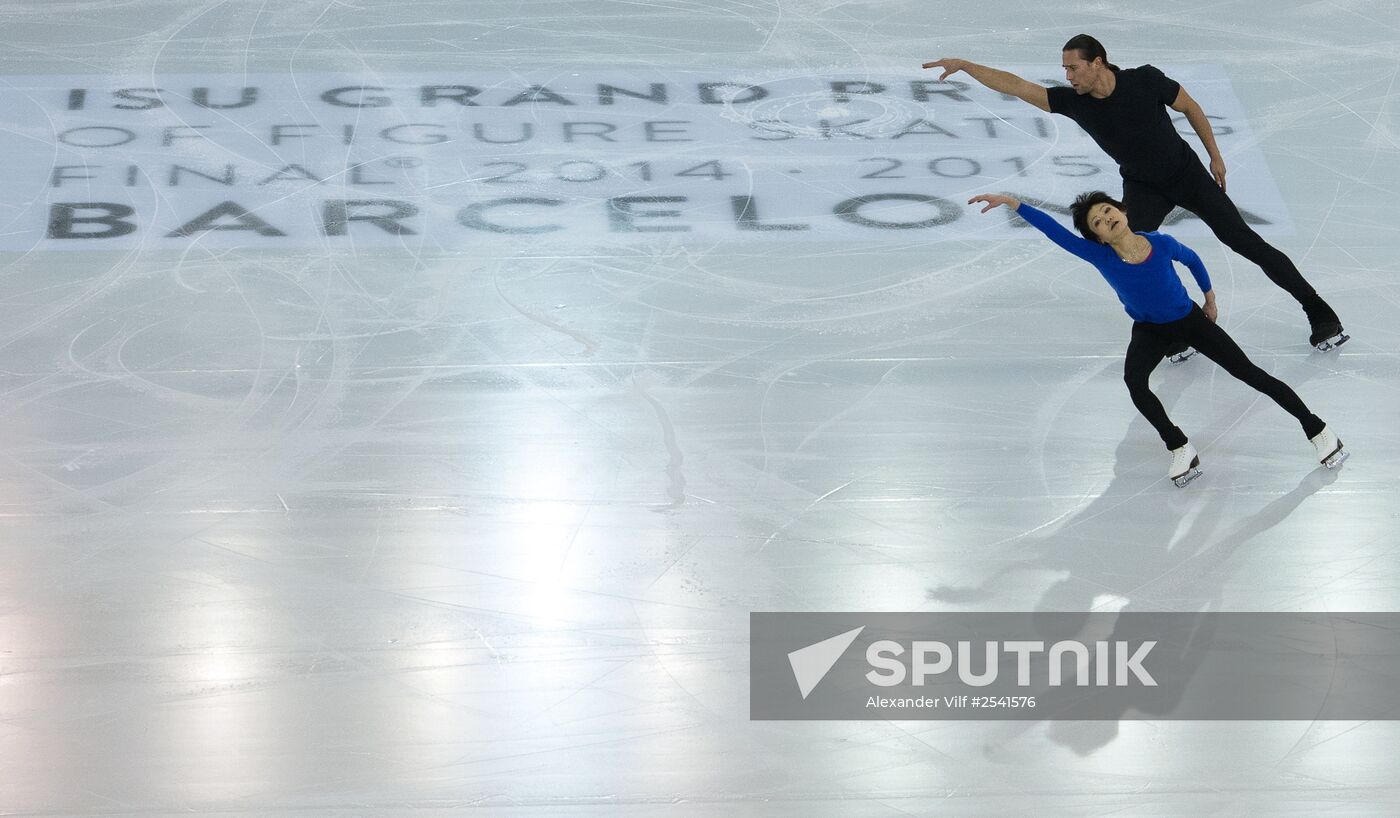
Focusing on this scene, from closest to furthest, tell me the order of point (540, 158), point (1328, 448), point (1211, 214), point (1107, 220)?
point (1107, 220) → point (1328, 448) → point (1211, 214) → point (540, 158)

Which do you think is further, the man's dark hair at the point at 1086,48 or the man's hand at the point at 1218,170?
the man's hand at the point at 1218,170

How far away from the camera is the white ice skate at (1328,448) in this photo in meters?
5.60

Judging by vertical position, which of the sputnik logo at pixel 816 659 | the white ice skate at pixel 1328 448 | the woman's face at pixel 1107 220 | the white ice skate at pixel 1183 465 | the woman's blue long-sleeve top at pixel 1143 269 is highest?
the woman's face at pixel 1107 220

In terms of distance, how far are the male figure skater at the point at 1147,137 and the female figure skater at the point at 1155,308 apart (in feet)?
1.99

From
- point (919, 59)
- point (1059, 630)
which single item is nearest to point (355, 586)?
point (1059, 630)

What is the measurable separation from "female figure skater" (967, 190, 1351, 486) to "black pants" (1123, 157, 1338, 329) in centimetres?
59

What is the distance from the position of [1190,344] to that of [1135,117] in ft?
3.18

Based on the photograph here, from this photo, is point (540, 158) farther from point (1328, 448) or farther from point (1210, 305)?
point (1328, 448)

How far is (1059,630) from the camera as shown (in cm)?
491

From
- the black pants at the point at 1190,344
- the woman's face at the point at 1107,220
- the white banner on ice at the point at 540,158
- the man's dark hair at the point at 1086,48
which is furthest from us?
the white banner on ice at the point at 540,158

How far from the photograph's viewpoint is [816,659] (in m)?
4.78

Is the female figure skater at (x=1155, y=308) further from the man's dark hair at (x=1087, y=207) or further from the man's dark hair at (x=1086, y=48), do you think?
the man's dark hair at (x=1086, y=48)

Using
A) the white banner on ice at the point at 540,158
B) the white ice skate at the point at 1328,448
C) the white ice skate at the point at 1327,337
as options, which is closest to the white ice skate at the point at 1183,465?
the white ice skate at the point at 1328,448

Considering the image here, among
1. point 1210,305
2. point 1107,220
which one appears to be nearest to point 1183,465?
point 1210,305
